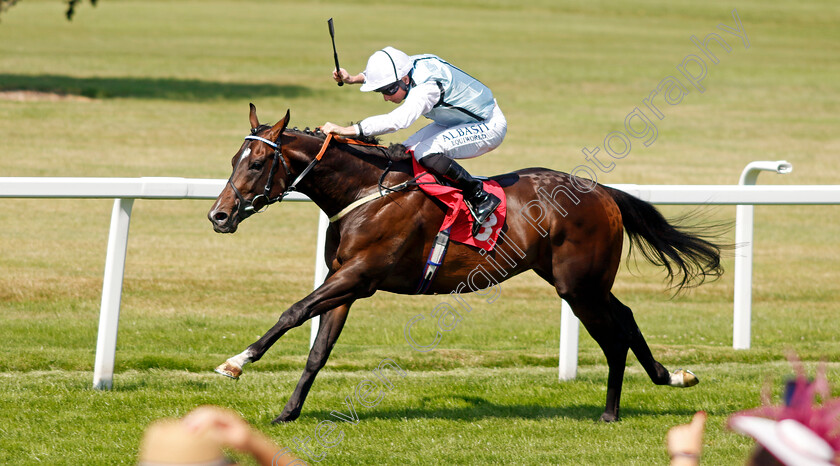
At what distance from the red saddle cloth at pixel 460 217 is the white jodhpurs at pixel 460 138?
0.13 meters

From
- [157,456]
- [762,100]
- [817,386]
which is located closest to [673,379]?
[817,386]

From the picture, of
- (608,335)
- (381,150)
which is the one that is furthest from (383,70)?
(608,335)

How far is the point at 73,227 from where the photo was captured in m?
12.1

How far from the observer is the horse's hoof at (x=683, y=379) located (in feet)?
18.3

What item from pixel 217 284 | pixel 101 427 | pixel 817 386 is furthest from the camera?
pixel 217 284

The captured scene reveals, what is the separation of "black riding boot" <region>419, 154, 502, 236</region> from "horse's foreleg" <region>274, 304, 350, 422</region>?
0.81 metres

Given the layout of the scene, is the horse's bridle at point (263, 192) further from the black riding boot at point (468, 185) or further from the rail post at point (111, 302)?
the rail post at point (111, 302)

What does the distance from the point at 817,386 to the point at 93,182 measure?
474 centimetres

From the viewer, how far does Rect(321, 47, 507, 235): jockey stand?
16.8 feet

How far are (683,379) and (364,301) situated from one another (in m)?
4.23

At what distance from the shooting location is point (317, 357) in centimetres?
521

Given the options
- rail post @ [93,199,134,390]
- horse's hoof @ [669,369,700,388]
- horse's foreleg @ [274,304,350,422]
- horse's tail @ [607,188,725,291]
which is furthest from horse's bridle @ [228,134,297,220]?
horse's hoof @ [669,369,700,388]

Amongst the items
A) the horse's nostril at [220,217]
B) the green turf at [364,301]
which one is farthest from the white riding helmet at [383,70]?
the green turf at [364,301]

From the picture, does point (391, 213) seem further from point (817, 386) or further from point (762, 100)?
point (762, 100)
